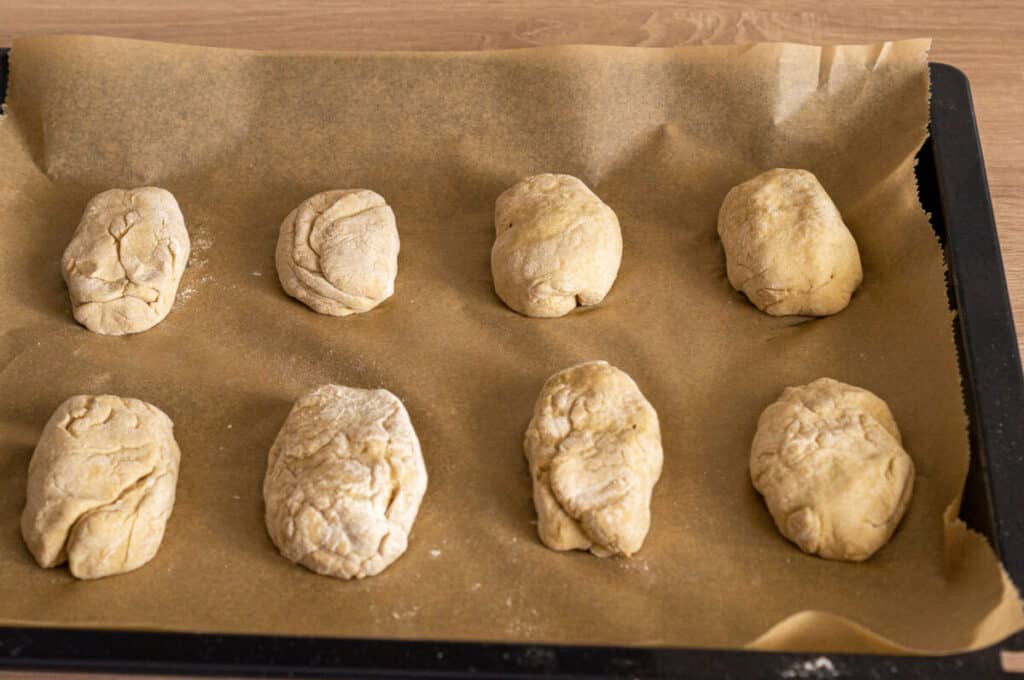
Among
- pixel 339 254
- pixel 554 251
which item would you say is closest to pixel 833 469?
pixel 554 251

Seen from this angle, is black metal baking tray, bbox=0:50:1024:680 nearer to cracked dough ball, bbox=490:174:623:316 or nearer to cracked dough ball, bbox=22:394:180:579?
cracked dough ball, bbox=22:394:180:579

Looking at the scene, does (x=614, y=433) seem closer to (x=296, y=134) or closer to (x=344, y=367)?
(x=344, y=367)

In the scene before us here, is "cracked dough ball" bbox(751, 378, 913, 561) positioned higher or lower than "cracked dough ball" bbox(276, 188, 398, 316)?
lower

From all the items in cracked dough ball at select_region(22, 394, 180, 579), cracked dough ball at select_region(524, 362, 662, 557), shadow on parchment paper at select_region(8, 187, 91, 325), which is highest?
shadow on parchment paper at select_region(8, 187, 91, 325)

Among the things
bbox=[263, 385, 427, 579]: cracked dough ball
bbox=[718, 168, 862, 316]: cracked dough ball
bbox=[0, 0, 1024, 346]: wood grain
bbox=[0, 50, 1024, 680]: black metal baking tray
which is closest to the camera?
bbox=[0, 50, 1024, 680]: black metal baking tray

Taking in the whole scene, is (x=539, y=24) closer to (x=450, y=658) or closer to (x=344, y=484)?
(x=344, y=484)

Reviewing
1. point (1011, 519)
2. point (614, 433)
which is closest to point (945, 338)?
point (1011, 519)

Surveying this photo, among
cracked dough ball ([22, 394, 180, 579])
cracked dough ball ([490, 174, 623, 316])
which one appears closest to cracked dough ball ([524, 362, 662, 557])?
cracked dough ball ([490, 174, 623, 316])
